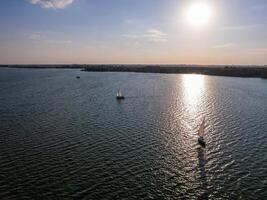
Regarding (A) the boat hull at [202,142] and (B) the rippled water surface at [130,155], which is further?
(A) the boat hull at [202,142]

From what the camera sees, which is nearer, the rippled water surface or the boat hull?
the rippled water surface

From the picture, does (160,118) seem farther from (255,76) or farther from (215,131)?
(255,76)

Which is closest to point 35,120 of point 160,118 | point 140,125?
point 140,125

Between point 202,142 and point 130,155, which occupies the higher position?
point 202,142

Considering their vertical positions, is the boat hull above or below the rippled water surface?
above

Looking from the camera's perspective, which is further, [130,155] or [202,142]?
[202,142]

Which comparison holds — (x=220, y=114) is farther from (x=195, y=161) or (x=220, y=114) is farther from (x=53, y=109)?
(x=53, y=109)

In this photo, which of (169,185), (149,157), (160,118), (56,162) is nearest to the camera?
(169,185)

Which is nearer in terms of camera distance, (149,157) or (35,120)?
(149,157)

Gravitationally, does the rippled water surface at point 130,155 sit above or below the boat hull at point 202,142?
below

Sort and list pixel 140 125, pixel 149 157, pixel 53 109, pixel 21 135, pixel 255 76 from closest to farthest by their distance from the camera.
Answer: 1. pixel 149 157
2. pixel 21 135
3. pixel 140 125
4. pixel 53 109
5. pixel 255 76
